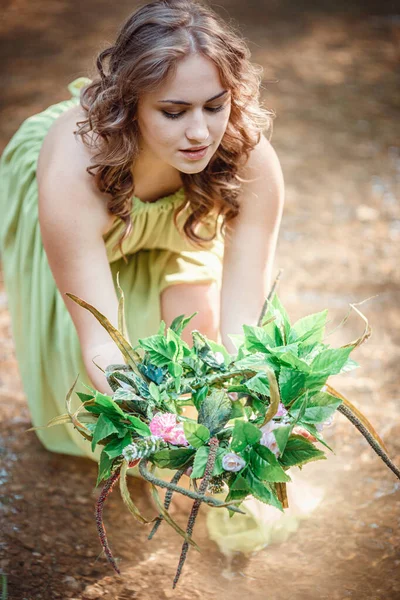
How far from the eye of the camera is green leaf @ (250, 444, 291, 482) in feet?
4.16

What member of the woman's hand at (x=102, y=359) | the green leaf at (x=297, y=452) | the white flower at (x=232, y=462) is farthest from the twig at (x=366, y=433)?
the woman's hand at (x=102, y=359)

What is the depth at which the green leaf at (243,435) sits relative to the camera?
1262 mm

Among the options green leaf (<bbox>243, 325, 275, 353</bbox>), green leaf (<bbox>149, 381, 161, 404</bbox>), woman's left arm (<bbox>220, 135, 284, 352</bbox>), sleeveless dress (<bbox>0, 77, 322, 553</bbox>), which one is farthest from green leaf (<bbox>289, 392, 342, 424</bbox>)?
sleeveless dress (<bbox>0, 77, 322, 553</bbox>)

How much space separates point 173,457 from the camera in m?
1.34

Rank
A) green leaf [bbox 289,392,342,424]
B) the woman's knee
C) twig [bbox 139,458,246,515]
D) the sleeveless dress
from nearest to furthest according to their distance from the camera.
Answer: twig [bbox 139,458,246,515]
green leaf [bbox 289,392,342,424]
the sleeveless dress
the woman's knee

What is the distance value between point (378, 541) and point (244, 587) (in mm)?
389

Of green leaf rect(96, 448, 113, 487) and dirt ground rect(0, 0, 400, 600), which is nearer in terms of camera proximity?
green leaf rect(96, 448, 113, 487)

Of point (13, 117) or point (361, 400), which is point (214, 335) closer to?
point (361, 400)

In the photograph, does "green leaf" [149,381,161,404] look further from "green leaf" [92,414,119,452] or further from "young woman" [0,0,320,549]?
"young woman" [0,0,320,549]

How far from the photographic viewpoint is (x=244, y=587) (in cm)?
188

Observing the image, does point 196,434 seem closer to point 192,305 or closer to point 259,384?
point 259,384

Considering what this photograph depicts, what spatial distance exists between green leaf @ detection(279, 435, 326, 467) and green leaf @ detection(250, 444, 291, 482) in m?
0.04

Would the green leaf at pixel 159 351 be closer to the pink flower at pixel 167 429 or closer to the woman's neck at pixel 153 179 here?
the pink flower at pixel 167 429

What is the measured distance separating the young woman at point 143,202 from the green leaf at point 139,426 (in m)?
0.39
